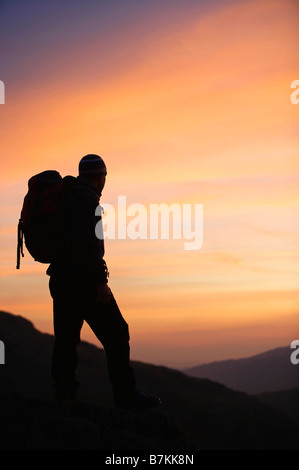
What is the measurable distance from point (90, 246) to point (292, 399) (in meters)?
63.7

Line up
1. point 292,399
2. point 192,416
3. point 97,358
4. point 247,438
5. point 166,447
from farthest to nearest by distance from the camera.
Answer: point 292,399
point 97,358
point 192,416
point 247,438
point 166,447

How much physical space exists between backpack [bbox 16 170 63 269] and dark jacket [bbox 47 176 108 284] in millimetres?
123

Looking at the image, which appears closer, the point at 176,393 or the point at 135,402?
the point at 135,402

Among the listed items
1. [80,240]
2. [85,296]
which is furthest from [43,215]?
[85,296]

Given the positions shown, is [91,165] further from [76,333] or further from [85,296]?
[76,333]

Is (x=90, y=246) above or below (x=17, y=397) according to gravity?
above

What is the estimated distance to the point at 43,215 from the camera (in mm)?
7566

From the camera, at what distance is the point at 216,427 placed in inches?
1964

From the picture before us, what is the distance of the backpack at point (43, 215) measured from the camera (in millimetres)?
7566

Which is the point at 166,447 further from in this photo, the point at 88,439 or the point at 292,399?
the point at 292,399

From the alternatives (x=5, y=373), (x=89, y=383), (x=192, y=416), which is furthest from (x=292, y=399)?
(x=5, y=373)

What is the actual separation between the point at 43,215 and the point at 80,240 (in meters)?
0.51

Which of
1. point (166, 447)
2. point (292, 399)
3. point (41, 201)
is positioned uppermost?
point (41, 201)

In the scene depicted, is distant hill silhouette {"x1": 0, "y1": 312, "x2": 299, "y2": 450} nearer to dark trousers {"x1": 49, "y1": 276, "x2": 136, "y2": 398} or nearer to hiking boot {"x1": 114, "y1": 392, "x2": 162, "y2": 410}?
hiking boot {"x1": 114, "y1": 392, "x2": 162, "y2": 410}
